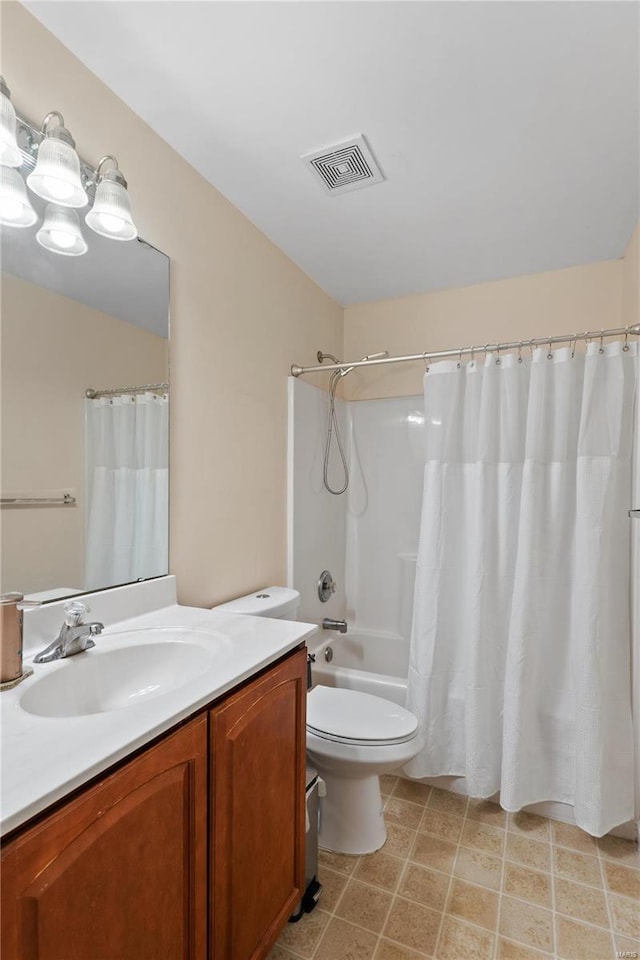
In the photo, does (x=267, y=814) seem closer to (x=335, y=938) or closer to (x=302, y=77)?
(x=335, y=938)

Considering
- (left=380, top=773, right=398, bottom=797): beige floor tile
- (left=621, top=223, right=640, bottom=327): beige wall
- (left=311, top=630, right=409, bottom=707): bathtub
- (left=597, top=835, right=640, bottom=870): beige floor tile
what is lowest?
(left=380, top=773, right=398, bottom=797): beige floor tile

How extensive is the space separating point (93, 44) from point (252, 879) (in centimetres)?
205

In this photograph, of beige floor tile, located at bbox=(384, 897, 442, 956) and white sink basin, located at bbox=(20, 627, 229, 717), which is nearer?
white sink basin, located at bbox=(20, 627, 229, 717)

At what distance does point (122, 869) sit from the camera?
762mm

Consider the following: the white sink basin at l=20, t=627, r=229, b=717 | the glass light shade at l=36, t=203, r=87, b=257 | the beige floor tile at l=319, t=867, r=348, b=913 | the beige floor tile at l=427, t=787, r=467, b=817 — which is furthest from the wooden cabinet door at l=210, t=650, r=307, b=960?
the glass light shade at l=36, t=203, r=87, b=257

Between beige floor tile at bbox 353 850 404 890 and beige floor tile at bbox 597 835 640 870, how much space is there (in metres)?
0.76

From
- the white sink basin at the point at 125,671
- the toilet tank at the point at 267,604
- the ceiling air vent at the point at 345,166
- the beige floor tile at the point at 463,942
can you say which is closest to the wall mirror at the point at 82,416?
the white sink basin at the point at 125,671

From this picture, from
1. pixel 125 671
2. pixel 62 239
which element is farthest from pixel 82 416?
pixel 125 671

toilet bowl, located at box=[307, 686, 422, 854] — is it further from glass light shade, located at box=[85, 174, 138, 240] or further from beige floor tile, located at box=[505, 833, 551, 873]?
glass light shade, located at box=[85, 174, 138, 240]

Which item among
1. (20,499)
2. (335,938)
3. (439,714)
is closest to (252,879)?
(335,938)

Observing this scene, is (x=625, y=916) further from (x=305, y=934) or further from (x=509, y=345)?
(x=509, y=345)

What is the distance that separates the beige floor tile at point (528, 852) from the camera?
67.2 inches

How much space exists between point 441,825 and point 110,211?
2362 mm

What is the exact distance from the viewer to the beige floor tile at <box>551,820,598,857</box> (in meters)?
1.79
